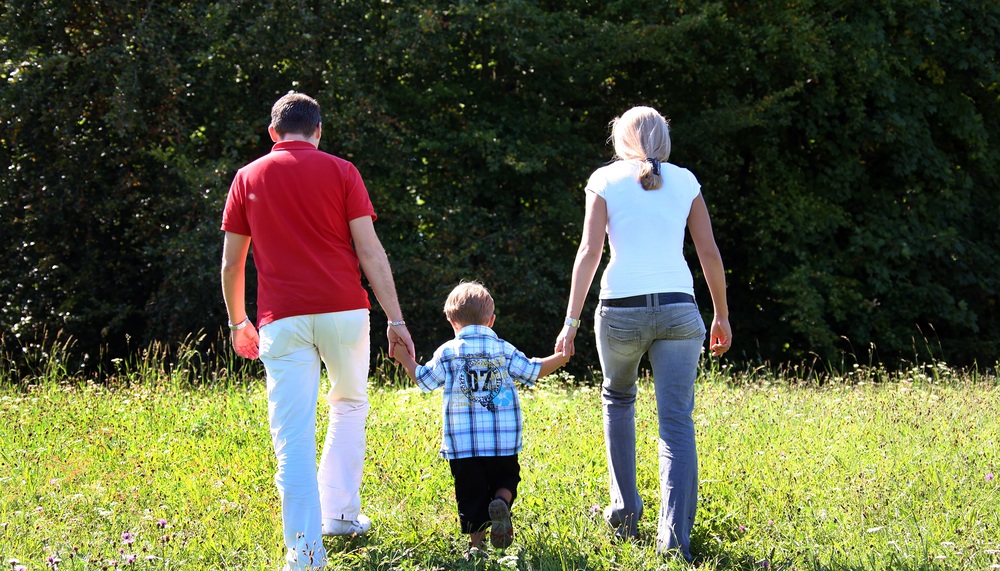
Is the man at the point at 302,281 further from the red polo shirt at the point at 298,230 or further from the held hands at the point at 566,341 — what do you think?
the held hands at the point at 566,341

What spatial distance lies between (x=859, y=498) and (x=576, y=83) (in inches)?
399

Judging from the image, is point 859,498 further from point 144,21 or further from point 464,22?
point 144,21

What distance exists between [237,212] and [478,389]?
126 centimetres

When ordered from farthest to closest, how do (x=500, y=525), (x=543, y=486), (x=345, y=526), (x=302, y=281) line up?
(x=543, y=486) → (x=345, y=526) → (x=500, y=525) → (x=302, y=281)

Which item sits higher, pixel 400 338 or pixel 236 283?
pixel 236 283

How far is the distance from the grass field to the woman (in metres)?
0.41

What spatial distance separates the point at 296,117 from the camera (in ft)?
13.5

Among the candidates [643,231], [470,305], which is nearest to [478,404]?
[470,305]

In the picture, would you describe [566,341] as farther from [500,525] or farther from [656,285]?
[500,525]

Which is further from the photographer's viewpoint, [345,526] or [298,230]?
[345,526]

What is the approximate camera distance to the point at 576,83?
1409 centimetres

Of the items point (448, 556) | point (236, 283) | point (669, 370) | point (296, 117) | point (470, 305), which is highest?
point (296, 117)

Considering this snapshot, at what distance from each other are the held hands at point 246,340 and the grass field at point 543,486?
2.62 ft

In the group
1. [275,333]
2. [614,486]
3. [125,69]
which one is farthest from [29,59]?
[614,486]
